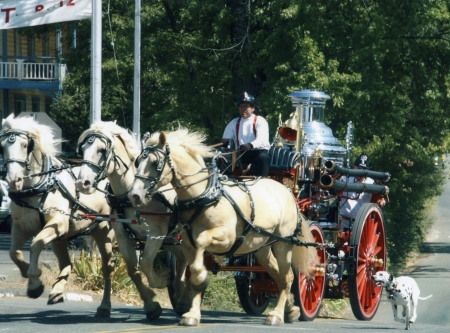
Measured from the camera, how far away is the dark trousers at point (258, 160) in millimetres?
12516

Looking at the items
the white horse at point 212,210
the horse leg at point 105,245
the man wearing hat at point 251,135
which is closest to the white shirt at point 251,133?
the man wearing hat at point 251,135

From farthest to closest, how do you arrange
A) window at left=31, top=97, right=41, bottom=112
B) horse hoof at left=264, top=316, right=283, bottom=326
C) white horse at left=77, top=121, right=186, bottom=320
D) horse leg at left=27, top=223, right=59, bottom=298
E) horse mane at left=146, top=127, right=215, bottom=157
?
1. window at left=31, top=97, right=41, bottom=112
2. horse hoof at left=264, top=316, right=283, bottom=326
3. horse leg at left=27, top=223, right=59, bottom=298
4. horse mane at left=146, top=127, right=215, bottom=157
5. white horse at left=77, top=121, right=186, bottom=320

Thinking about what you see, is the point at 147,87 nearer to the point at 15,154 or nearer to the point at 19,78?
the point at 19,78

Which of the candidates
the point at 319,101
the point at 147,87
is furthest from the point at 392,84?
the point at 319,101

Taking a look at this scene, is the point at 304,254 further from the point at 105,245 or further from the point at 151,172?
the point at 151,172

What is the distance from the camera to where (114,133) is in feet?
37.4

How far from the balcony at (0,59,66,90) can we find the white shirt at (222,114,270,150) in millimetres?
27469

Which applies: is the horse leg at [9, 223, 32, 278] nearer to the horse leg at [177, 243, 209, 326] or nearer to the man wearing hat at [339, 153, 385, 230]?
the horse leg at [177, 243, 209, 326]

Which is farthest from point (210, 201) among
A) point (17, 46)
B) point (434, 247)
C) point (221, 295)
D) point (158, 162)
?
point (434, 247)

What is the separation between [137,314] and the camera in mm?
12984

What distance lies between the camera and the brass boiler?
13648 mm

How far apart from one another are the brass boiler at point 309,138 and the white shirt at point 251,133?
1.11 m

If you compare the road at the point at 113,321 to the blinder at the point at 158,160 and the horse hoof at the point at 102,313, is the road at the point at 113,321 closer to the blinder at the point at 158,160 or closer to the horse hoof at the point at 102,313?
the horse hoof at the point at 102,313

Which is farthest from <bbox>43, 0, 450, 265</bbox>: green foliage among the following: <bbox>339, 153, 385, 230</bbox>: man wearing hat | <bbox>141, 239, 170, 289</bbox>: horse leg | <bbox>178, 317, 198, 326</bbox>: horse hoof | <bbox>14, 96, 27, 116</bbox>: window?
<bbox>14, 96, 27, 116</bbox>: window
